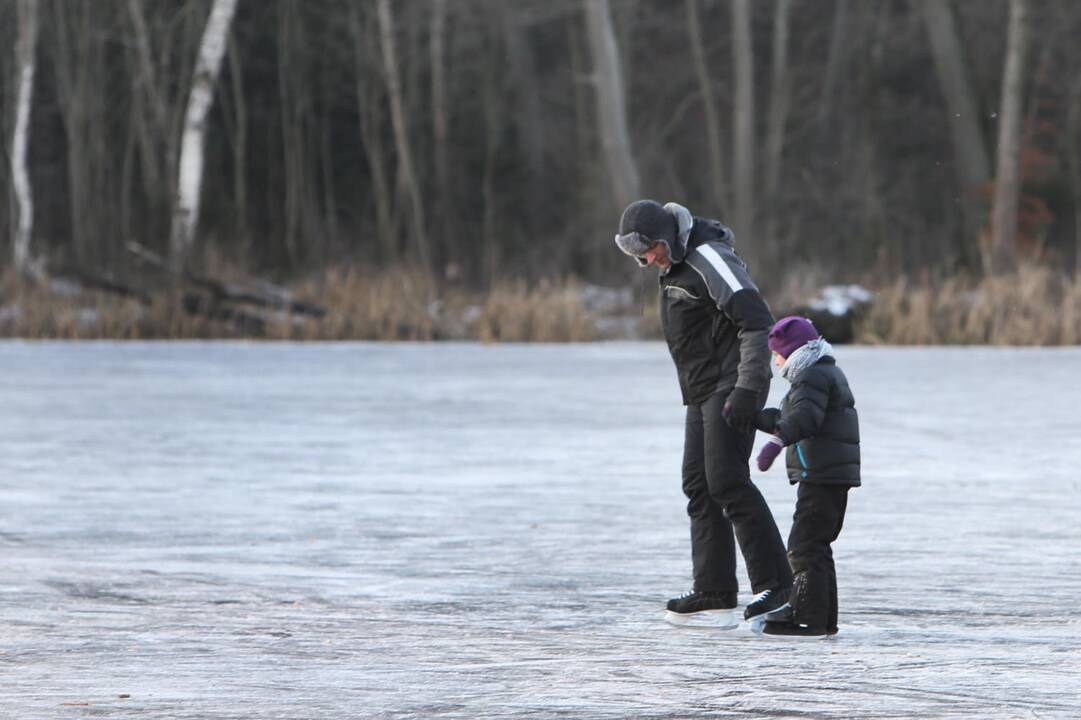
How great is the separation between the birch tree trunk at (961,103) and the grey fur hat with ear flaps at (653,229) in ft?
102

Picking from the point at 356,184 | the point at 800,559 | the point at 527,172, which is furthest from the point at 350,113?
the point at 800,559

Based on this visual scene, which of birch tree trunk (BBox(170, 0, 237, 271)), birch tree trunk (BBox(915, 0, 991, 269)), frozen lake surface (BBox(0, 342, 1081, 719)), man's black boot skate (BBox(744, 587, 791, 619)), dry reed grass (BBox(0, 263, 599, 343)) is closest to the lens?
frozen lake surface (BBox(0, 342, 1081, 719))

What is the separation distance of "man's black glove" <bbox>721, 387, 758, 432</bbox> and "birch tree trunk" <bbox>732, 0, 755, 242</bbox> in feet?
96.1

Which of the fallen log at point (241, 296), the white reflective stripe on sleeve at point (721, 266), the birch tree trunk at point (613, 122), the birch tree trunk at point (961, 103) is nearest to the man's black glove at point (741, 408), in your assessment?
the white reflective stripe on sleeve at point (721, 266)

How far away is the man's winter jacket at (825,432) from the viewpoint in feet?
22.1

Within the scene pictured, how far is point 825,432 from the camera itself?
22.4 ft

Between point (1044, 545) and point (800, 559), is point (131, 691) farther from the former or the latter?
point (1044, 545)

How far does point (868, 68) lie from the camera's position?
43.3 m

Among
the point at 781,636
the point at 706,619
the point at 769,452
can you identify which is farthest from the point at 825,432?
the point at 706,619

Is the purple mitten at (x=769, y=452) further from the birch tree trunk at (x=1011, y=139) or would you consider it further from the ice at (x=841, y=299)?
the birch tree trunk at (x=1011, y=139)

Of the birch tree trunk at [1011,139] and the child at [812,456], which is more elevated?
the birch tree trunk at [1011,139]

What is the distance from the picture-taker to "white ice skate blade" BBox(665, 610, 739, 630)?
720cm

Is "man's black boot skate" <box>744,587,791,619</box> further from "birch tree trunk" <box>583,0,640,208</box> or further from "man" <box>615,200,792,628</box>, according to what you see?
"birch tree trunk" <box>583,0,640,208</box>

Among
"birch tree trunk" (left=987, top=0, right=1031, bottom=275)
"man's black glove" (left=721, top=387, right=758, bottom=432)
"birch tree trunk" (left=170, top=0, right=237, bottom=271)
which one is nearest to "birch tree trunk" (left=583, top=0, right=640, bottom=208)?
"birch tree trunk" (left=987, top=0, right=1031, bottom=275)
